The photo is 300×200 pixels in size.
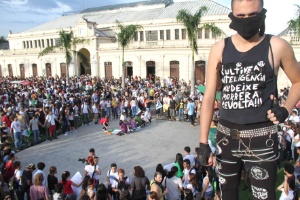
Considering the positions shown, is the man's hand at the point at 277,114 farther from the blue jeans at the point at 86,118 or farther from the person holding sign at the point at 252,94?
the blue jeans at the point at 86,118

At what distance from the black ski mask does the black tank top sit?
0.12 m

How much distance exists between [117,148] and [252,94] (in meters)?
12.0

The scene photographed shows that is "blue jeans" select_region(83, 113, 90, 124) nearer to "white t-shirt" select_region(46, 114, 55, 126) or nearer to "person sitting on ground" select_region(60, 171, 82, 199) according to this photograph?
"white t-shirt" select_region(46, 114, 55, 126)

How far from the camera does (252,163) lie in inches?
105

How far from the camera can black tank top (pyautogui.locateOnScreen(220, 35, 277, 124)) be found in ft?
8.49

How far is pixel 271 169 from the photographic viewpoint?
2.62 meters

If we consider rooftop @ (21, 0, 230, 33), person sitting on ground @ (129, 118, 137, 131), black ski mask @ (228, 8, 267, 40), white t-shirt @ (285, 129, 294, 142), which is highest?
rooftop @ (21, 0, 230, 33)

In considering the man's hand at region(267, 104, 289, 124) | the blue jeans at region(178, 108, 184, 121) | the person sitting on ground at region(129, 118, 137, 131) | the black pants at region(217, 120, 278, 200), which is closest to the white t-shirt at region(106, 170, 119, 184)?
the black pants at region(217, 120, 278, 200)

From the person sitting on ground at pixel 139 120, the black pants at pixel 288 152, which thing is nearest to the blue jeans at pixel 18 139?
the person sitting on ground at pixel 139 120

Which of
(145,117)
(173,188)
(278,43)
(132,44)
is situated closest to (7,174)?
(173,188)

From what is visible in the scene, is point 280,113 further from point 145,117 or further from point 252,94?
point 145,117

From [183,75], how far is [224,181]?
32291 mm

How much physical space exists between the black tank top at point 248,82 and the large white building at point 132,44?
24.1m

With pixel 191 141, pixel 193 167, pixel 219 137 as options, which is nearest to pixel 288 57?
pixel 219 137
